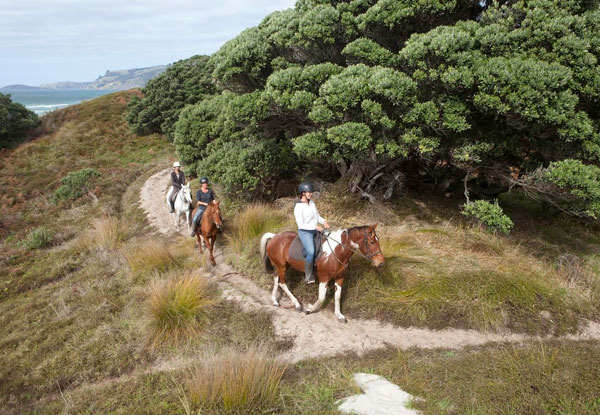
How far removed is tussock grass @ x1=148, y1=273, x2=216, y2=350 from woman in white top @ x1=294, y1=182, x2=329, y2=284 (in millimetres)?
2676

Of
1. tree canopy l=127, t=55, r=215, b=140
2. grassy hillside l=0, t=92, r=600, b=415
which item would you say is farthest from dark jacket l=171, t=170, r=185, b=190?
tree canopy l=127, t=55, r=215, b=140

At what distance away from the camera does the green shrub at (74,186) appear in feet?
73.5

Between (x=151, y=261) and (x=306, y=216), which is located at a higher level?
(x=306, y=216)

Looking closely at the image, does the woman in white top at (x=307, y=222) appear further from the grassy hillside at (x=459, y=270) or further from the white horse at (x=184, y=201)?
the white horse at (x=184, y=201)

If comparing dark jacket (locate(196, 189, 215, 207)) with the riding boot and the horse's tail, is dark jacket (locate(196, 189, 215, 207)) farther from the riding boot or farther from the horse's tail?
the riding boot

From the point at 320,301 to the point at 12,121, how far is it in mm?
42556

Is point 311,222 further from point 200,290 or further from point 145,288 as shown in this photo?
point 145,288

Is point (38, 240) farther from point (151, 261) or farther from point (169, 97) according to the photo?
point (169, 97)

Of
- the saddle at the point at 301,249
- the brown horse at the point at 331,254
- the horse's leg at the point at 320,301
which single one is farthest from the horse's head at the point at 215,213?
the horse's leg at the point at 320,301

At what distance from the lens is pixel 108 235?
1336cm

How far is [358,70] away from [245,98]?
4149mm

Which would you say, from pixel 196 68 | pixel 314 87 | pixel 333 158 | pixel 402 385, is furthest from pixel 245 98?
pixel 196 68

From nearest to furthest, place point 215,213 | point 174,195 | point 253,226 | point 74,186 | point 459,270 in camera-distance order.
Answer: point 459,270
point 215,213
point 253,226
point 174,195
point 74,186

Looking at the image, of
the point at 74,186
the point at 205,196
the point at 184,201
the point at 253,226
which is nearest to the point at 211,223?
the point at 205,196
